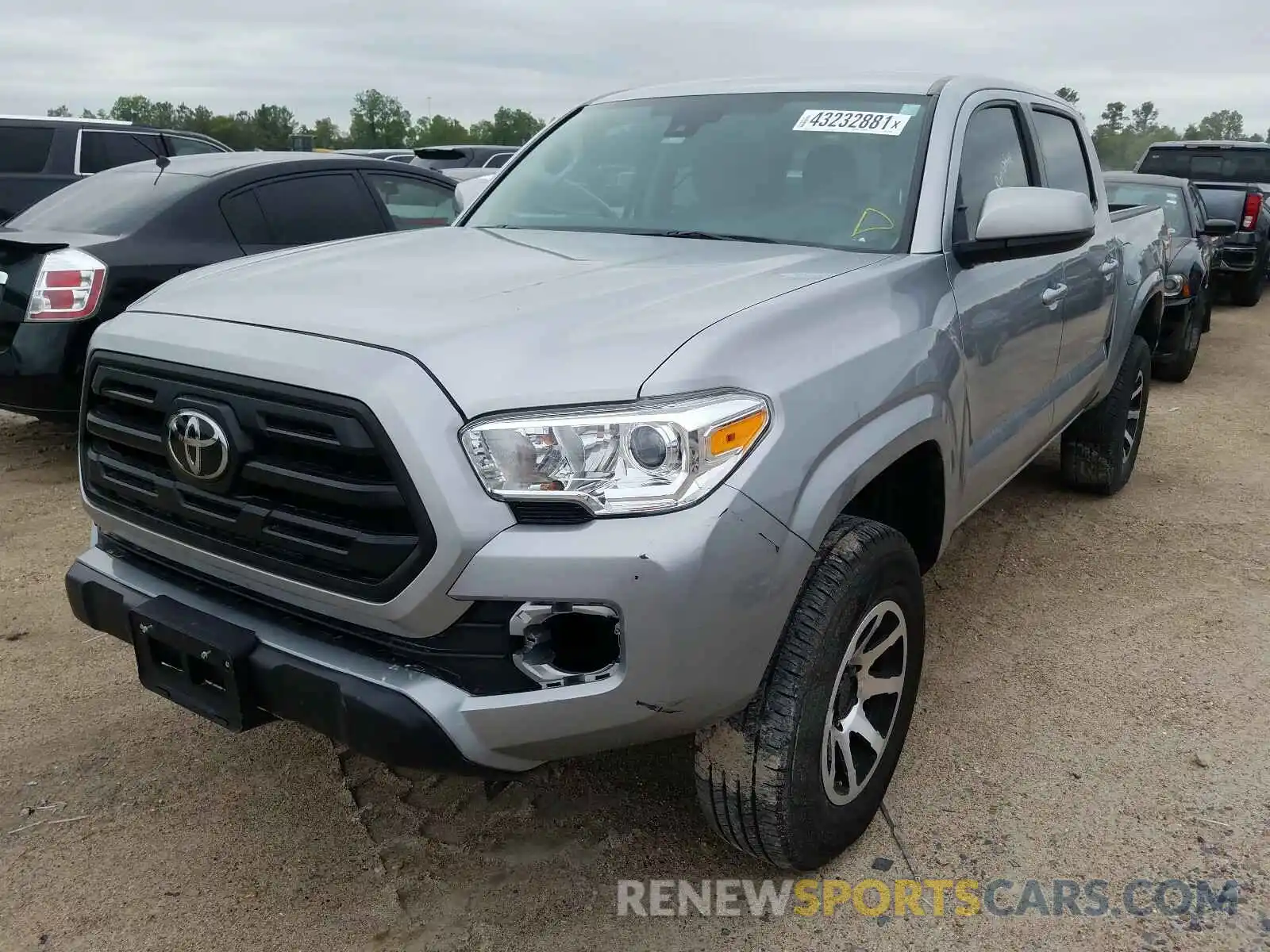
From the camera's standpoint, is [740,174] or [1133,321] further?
[1133,321]

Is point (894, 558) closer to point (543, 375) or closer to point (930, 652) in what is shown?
point (543, 375)

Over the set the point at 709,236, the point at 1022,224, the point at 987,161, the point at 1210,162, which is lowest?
the point at 709,236

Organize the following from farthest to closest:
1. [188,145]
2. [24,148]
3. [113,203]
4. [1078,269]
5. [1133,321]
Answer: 1. [188,145]
2. [24,148]
3. [113,203]
4. [1133,321]
5. [1078,269]

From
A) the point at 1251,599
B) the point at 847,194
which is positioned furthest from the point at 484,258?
the point at 1251,599

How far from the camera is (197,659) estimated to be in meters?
2.11


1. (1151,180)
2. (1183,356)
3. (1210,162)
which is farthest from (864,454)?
(1210,162)

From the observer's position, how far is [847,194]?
2961 mm

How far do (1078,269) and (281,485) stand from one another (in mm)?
2986

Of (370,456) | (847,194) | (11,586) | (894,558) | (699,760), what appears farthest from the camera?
(11,586)

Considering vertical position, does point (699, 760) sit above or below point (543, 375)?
below

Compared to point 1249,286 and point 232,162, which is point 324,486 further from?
point 1249,286

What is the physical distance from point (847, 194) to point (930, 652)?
1.58 m

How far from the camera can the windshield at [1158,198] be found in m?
8.98

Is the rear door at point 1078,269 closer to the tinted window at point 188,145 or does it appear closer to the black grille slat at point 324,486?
the black grille slat at point 324,486
